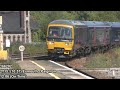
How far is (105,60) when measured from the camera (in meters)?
10.1

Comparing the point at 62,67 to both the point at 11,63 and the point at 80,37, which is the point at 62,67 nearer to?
the point at 11,63

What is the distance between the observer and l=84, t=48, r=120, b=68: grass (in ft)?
31.2

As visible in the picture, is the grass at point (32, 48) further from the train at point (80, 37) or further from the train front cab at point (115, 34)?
the train front cab at point (115, 34)

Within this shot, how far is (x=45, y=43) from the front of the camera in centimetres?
1027

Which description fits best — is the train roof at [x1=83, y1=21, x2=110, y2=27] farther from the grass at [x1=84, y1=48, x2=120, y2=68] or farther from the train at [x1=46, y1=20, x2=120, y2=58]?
the grass at [x1=84, y1=48, x2=120, y2=68]

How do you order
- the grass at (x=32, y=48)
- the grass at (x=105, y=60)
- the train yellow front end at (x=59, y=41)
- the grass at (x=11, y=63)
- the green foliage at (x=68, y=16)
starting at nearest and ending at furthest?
the grass at (x=11, y=63), the green foliage at (x=68, y=16), the grass at (x=105, y=60), the grass at (x=32, y=48), the train yellow front end at (x=59, y=41)

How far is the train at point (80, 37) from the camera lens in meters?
10.3

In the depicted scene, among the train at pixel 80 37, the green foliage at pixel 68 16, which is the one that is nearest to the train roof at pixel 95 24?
the train at pixel 80 37

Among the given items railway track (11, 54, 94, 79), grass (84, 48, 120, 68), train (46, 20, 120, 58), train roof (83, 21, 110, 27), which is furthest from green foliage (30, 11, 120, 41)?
grass (84, 48, 120, 68)

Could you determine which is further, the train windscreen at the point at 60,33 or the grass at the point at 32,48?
the train windscreen at the point at 60,33

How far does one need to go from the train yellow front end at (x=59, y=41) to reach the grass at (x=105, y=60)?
75 centimetres

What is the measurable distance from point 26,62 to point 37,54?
2.05 feet
